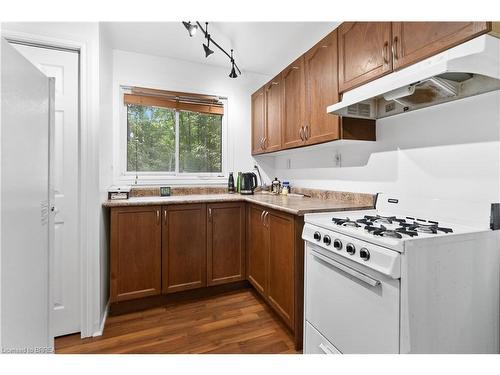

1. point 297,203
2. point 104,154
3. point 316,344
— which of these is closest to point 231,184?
point 297,203

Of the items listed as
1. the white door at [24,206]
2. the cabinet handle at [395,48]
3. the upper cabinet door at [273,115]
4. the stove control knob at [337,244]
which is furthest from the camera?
the upper cabinet door at [273,115]

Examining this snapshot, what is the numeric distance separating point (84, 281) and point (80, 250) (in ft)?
0.76

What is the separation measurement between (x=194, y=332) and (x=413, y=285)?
1.55 metres

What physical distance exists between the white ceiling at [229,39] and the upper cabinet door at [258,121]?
1.24 ft

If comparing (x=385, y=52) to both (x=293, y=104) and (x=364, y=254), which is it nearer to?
(x=293, y=104)

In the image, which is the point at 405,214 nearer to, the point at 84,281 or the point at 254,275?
the point at 254,275

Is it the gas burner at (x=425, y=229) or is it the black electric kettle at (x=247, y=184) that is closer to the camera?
the gas burner at (x=425, y=229)

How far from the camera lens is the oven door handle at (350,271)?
3.46 ft

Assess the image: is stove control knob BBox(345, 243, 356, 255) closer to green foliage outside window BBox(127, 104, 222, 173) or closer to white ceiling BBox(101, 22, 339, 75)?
white ceiling BBox(101, 22, 339, 75)

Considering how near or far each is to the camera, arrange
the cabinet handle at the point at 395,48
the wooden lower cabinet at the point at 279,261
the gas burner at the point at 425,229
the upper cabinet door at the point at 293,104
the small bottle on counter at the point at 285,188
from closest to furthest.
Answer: the gas burner at the point at 425,229
the cabinet handle at the point at 395,48
the wooden lower cabinet at the point at 279,261
the upper cabinet door at the point at 293,104
the small bottle on counter at the point at 285,188

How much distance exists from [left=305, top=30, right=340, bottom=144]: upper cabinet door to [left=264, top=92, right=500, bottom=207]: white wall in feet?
1.11

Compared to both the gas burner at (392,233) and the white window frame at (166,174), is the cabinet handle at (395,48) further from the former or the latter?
the white window frame at (166,174)

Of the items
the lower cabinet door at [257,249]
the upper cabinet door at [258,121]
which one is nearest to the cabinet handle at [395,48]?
the lower cabinet door at [257,249]

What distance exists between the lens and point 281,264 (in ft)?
6.03
